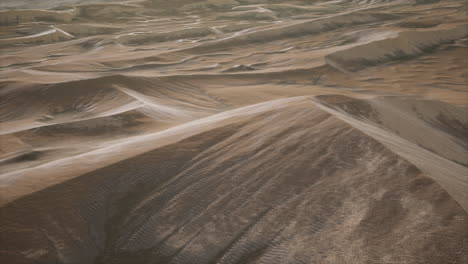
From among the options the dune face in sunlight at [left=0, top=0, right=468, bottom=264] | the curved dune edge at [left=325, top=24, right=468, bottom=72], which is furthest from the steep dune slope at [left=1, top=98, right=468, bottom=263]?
the curved dune edge at [left=325, top=24, right=468, bottom=72]

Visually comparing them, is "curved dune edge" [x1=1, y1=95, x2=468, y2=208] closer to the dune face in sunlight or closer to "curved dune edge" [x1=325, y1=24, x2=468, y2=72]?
the dune face in sunlight

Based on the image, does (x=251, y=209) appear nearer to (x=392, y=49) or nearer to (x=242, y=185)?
(x=242, y=185)

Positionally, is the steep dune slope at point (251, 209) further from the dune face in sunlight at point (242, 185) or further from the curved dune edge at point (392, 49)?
the curved dune edge at point (392, 49)

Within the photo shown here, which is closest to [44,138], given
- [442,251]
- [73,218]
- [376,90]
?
[73,218]

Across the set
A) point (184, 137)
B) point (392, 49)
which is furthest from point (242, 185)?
point (392, 49)

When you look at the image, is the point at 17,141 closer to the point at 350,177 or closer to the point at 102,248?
the point at 102,248

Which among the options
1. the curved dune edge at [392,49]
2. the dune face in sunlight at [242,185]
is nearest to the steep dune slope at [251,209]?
the dune face in sunlight at [242,185]

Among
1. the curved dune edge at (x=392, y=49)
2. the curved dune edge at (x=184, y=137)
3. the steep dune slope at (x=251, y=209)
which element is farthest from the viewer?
the curved dune edge at (x=392, y=49)

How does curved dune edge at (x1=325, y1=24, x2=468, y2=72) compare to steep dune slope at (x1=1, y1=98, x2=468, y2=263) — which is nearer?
steep dune slope at (x1=1, y1=98, x2=468, y2=263)

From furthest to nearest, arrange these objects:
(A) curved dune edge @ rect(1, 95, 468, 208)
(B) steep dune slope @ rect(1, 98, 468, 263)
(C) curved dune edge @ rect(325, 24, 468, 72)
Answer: (C) curved dune edge @ rect(325, 24, 468, 72), (A) curved dune edge @ rect(1, 95, 468, 208), (B) steep dune slope @ rect(1, 98, 468, 263)
